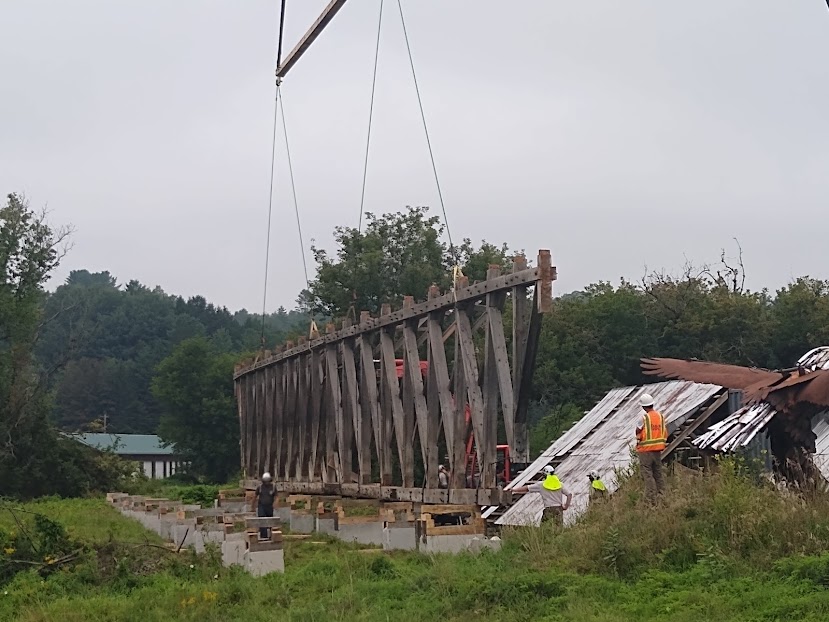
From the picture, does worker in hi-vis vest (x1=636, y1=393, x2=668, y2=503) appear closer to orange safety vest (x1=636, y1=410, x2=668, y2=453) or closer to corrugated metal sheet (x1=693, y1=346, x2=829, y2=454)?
orange safety vest (x1=636, y1=410, x2=668, y2=453)

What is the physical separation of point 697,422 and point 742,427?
2842 millimetres

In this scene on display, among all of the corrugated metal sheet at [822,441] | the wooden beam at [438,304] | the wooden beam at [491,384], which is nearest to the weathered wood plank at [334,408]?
the wooden beam at [438,304]

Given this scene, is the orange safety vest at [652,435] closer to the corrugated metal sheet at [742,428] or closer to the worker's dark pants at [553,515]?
the corrugated metal sheet at [742,428]

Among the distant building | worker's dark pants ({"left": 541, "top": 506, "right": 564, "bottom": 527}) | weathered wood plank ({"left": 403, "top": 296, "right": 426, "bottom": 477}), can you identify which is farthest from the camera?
the distant building

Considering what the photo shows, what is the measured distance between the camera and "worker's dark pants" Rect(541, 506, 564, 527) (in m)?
14.0

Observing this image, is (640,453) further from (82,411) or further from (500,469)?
(82,411)

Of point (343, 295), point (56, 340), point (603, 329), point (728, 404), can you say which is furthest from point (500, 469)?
point (56, 340)

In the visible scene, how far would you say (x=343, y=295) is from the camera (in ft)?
158

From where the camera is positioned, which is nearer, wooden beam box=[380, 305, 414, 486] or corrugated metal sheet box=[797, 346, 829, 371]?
corrugated metal sheet box=[797, 346, 829, 371]

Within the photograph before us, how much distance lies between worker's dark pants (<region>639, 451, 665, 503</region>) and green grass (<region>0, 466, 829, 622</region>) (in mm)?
189

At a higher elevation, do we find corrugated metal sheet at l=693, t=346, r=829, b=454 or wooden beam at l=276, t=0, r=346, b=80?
wooden beam at l=276, t=0, r=346, b=80

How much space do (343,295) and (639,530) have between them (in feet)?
121

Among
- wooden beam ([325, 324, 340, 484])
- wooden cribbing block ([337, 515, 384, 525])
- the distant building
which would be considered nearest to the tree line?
wooden beam ([325, 324, 340, 484])

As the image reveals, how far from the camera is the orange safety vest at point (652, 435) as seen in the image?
12820 millimetres
